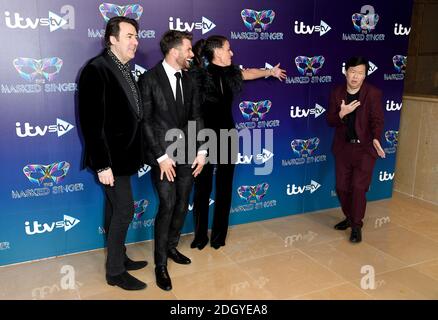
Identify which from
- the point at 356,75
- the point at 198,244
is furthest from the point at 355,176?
the point at 198,244

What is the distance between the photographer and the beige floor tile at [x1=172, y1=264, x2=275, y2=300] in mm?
2826

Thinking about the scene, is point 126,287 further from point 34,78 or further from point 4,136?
point 34,78

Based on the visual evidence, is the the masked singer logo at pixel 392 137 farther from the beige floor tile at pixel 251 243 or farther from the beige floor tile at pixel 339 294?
the beige floor tile at pixel 339 294

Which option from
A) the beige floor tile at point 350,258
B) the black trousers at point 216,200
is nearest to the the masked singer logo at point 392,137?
the beige floor tile at point 350,258

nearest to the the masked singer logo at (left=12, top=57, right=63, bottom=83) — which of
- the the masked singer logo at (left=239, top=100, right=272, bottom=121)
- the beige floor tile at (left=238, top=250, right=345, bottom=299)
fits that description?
the the masked singer logo at (left=239, top=100, right=272, bottom=121)

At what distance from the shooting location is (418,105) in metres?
4.92

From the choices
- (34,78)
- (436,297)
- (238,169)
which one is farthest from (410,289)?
(34,78)

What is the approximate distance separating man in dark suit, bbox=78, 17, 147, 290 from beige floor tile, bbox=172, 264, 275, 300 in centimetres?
31

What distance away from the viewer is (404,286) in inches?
117

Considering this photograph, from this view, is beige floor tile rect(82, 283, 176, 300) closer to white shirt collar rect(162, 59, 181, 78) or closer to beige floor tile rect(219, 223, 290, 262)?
beige floor tile rect(219, 223, 290, 262)

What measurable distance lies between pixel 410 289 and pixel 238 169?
178 centimetres

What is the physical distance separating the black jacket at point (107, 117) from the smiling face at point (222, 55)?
81 cm

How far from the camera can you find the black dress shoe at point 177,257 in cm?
329

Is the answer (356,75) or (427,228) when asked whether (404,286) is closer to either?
(427,228)
